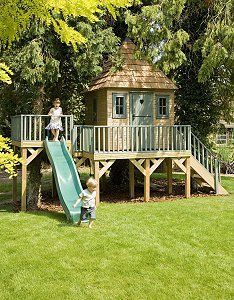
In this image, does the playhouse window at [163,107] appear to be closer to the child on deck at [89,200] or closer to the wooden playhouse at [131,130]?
the wooden playhouse at [131,130]

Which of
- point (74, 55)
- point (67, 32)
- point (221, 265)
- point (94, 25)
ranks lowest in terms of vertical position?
point (221, 265)

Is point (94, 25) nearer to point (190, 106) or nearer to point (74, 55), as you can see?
point (74, 55)

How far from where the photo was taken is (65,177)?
13.0 meters

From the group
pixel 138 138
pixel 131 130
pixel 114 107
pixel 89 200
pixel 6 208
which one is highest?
pixel 114 107

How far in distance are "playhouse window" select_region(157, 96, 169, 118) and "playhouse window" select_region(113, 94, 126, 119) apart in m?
1.53

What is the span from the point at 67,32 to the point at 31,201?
11.1 m

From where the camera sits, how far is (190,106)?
18.3 metres

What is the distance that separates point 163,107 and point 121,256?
868 cm

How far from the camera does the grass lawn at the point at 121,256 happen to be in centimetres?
746

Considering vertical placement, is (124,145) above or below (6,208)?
above

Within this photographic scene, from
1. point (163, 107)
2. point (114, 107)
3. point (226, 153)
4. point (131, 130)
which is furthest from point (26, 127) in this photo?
point (226, 153)

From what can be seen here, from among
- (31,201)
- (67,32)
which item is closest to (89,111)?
(31,201)

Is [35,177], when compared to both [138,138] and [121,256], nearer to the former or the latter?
[138,138]

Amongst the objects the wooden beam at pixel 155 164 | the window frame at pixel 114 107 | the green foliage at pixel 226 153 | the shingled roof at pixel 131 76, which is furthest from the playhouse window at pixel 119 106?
the green foliage at pixel 226 153
